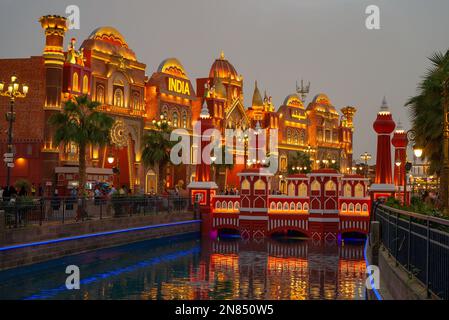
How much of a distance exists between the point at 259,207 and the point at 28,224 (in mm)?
17965

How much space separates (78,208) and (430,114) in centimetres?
1547

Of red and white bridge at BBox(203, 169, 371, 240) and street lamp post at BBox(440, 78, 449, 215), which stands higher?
street lamp post at BBox(440, 78, 449, 215)

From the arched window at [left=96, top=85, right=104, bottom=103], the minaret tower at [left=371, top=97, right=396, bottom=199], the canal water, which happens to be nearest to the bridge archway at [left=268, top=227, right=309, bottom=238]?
the canal water

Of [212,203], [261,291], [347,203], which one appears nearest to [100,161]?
[212,203]

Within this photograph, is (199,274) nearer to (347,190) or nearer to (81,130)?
(81,130)

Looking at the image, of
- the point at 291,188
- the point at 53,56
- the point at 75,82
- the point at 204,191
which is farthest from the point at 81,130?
the point at 291,188

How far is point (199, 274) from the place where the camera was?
24.3m

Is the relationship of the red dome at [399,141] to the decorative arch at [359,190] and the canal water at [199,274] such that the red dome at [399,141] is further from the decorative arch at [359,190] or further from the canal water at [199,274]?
the canal water at [199,274]

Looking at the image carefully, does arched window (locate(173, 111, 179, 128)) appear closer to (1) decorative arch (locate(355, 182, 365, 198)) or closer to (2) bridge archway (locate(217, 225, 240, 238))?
(2) bridge archway (locate(217, 225, 240, 238))

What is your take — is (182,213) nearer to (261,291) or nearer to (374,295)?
(261,291)

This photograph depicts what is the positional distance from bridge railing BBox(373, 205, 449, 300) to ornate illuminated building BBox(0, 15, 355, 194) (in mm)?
30943

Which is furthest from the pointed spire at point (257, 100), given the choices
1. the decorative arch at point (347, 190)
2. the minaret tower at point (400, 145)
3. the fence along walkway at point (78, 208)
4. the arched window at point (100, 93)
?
the fence along walkway at point (78, 208)

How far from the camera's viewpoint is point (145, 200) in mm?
35188

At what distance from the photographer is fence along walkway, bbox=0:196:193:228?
2325 cm
